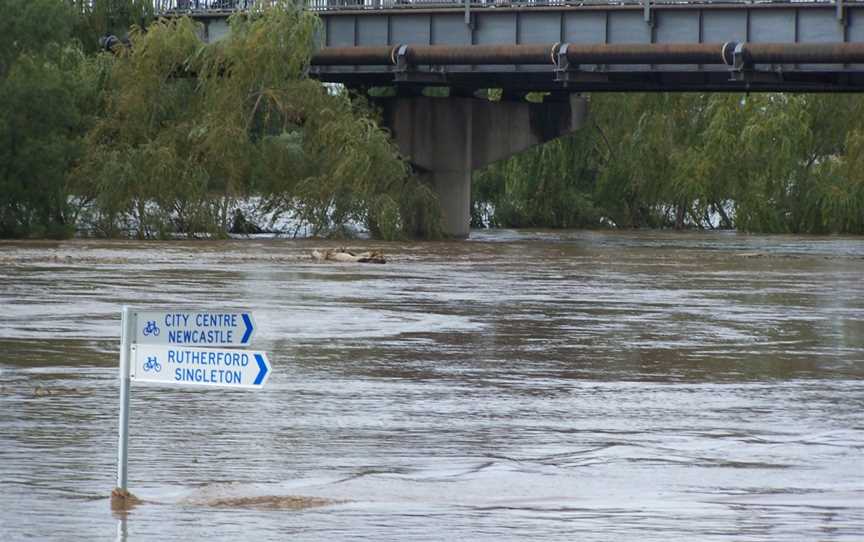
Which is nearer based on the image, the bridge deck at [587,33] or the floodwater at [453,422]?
the floodwater at [453,422]

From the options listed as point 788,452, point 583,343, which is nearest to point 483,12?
point 583,343

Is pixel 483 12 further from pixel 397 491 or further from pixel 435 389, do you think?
pixel 397 491

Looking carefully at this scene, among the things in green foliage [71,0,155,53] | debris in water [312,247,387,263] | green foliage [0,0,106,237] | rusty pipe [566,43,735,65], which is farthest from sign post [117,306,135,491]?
green foliage [71,0,155,53]

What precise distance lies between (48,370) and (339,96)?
40.9 metres

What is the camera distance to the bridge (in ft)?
177

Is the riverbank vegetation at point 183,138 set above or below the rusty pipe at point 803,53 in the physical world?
below

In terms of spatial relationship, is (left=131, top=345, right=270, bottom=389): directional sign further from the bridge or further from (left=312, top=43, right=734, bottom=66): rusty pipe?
(left=312, top=43, right=734, bottom=66): rusty pipe

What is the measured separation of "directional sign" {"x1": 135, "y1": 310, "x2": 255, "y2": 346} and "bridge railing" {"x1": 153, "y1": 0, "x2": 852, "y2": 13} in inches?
1782

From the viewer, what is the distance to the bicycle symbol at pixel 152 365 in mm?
9875

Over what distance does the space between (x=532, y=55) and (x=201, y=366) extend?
47.4m

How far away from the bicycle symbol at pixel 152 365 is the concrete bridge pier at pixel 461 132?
5410cm

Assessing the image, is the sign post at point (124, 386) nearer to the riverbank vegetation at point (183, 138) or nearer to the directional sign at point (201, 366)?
the directional sign at point (201, 366)

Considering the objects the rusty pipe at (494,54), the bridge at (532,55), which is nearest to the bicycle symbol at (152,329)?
the bridge at (532,55)

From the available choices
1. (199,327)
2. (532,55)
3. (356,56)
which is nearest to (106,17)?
(356,56)
